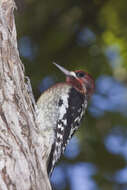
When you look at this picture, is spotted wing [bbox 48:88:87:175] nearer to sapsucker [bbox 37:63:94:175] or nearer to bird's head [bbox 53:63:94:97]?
sapsucker [bbox 37:63:94:175]

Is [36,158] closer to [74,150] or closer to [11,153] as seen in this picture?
[11,153]

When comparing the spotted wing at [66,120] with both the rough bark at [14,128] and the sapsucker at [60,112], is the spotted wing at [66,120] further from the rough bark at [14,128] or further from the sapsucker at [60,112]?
the rough bark at [14,128]

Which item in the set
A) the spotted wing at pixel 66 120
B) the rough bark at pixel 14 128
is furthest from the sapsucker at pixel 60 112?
the rough bark at pixel 14 128

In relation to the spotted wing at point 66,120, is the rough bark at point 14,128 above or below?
above

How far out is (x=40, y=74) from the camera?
6.54m

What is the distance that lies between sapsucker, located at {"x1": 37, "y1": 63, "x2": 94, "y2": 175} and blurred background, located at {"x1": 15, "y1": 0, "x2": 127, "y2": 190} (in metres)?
1.30

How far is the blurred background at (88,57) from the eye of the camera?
658 cm

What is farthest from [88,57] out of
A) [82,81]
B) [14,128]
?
[14,128]

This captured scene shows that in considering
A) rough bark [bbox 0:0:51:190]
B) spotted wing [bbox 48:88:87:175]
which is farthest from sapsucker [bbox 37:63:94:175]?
rough bark [bbox 0:0:51:190]

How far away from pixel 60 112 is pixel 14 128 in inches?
58.7

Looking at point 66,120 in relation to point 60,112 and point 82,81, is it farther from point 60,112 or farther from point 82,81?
point 82,81

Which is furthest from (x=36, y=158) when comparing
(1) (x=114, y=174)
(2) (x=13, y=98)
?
(1) (x=114, y=174)

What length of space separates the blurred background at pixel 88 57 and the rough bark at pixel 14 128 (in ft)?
8.12

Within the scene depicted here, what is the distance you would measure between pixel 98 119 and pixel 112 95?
48 centimetres
